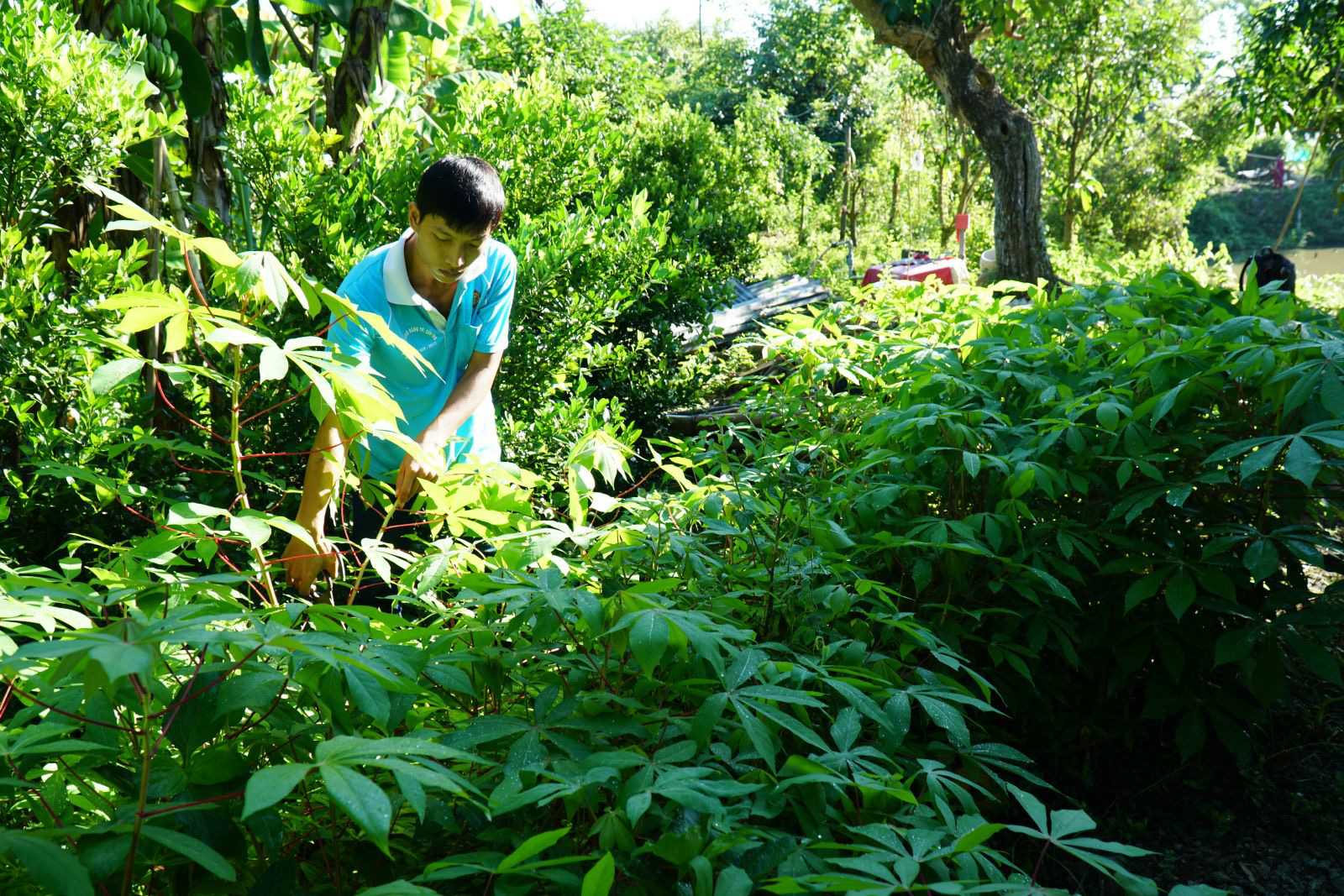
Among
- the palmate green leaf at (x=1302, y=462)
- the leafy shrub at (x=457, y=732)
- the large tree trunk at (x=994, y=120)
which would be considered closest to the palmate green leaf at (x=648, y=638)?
the leafy shrub at (x=457, y=732)

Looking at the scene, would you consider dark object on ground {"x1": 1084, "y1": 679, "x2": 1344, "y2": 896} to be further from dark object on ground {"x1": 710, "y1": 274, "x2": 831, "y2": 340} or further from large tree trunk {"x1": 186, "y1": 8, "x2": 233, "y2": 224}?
dark object on ground {"x1": 710, "y1": 274, "x2": 831, "y2": 340}

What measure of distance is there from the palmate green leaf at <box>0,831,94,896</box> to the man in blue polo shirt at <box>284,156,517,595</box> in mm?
1381

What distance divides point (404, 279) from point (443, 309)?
159 millimetres

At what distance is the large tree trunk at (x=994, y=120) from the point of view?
26.9 feet

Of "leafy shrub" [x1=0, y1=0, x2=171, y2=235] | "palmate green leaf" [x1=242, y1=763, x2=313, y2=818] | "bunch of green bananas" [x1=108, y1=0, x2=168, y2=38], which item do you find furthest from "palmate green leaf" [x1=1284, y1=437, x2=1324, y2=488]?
"bunch of green bananas" [x1=108, y1=0, x2=168, y2=38]

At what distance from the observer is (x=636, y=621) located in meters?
1.16

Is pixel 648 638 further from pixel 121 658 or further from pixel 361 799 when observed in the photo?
pixel 121 658

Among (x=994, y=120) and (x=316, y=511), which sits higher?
(x=994, y=120)

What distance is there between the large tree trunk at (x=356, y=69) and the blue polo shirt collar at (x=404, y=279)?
77.8 inches

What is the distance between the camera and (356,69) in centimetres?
427

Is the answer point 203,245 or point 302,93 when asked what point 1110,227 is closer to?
point 302,93

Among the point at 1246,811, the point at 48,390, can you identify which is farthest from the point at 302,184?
the point at 1246,811

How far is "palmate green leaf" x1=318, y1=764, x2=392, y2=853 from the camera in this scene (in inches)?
31.0

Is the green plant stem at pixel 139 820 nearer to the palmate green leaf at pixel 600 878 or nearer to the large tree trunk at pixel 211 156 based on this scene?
the palmate green leaf at pixel 600 878
